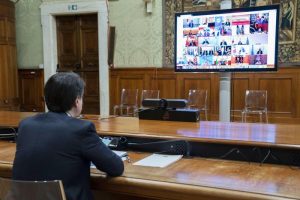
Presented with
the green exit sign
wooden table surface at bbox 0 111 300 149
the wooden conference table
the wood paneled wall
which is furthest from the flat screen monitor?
the green exit sign

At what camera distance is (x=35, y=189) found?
4.16 ft

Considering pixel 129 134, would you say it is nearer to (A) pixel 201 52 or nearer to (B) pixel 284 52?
(A) pixel 201 52

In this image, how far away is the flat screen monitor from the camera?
310cm

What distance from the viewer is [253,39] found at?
3174mm

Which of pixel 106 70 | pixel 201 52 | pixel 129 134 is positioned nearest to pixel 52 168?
pixel 129 134

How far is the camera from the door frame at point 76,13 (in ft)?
20.0

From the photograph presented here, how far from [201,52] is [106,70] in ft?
9.97

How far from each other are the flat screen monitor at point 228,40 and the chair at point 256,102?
174 centimetres

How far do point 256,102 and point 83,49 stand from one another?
352cm

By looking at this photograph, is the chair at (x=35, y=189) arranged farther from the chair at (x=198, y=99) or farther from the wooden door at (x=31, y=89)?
the wooden door at (x=31, y=89)

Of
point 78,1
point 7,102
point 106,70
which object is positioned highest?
point 78,1

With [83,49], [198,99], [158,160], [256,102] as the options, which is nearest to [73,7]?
[83,49]

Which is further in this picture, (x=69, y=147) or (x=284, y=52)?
(x=284, y=52)

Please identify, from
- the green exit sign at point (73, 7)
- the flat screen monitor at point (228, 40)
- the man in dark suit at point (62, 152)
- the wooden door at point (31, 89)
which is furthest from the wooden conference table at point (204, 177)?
the wooden door at point (31, 89)
